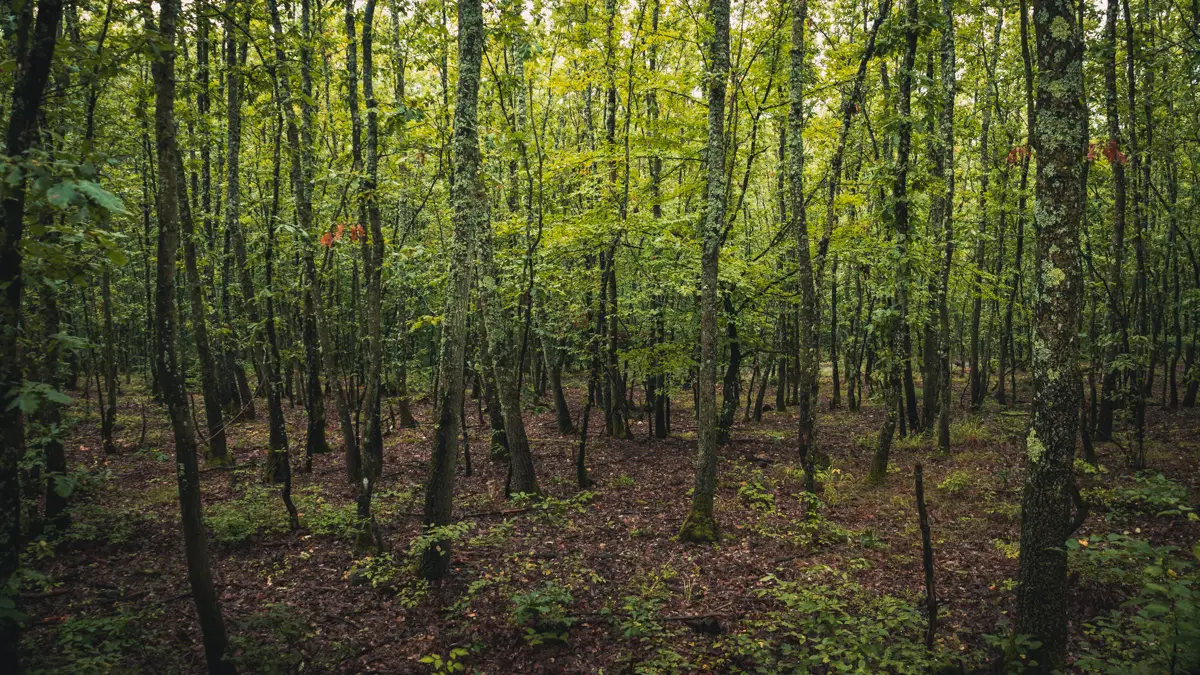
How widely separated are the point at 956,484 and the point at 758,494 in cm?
407

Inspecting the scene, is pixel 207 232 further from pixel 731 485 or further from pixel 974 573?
pixel 974 573

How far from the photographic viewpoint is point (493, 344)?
418 inches

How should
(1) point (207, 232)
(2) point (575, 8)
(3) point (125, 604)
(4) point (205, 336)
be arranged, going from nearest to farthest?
(3) point (125, 604), (4) point (205, 336), (2) point (575, 8), (1) point (207, 232)

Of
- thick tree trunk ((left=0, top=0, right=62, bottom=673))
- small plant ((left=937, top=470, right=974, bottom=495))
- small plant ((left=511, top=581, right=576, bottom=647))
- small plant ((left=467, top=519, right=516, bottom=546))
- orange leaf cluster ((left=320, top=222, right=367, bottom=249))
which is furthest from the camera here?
small plant ((left=937, top=470, right=974, bottom=495))

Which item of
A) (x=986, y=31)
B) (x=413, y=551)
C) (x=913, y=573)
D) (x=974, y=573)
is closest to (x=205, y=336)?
(x=413, y=551)

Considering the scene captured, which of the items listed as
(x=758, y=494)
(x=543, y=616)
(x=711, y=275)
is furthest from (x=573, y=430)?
(x=543, y=616)

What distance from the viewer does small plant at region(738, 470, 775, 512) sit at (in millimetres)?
11266

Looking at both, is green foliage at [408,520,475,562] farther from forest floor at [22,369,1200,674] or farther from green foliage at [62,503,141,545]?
green foliage at [62,503,141,545]

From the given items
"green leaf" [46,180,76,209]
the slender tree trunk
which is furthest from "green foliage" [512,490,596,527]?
"green leaf" [46,180,76,209]

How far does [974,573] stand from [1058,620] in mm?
3472

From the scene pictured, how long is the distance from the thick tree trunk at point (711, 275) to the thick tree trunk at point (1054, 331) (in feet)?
15.0

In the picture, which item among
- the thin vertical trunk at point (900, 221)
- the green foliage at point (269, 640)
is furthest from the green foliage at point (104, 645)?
the thin vertical trunk at point (900, 221)

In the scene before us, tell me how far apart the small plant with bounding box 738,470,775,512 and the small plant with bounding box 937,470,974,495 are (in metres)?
3.45

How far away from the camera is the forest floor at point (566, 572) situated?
20.4 ft
